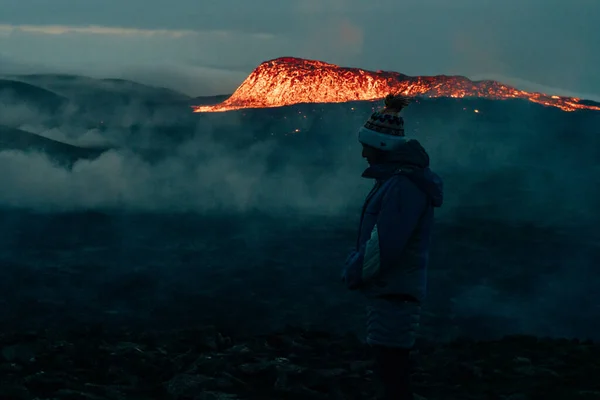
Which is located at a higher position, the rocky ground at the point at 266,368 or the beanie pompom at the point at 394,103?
the beanie pompom at the point at 394,103

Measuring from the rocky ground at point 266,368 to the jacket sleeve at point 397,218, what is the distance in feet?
13.3

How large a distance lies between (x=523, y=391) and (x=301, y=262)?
36.8 m

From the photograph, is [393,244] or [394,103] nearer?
[393,244]

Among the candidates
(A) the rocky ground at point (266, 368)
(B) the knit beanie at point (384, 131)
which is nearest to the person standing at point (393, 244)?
(B) the knit beanie at point (384, 131)

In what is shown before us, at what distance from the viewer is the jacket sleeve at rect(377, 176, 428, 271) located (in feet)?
14.5

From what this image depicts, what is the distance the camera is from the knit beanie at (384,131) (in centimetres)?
470

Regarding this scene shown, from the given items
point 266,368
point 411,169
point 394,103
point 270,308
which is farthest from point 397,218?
point 270,308

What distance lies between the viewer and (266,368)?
9.03 metres

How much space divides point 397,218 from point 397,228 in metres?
0.06

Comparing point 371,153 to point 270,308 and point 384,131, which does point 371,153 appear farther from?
point 270,308

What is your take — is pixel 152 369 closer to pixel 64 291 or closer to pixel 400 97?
pixel 400 97

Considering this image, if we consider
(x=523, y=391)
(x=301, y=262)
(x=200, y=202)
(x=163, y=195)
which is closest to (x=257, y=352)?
(x=523, y=391)

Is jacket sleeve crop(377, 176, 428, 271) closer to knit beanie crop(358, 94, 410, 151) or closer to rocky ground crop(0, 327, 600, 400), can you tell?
knit beanie crop(358, 94, 410, 151)

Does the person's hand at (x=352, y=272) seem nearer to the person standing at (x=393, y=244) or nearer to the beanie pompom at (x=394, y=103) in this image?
the person standing at (x=393, y=244)
